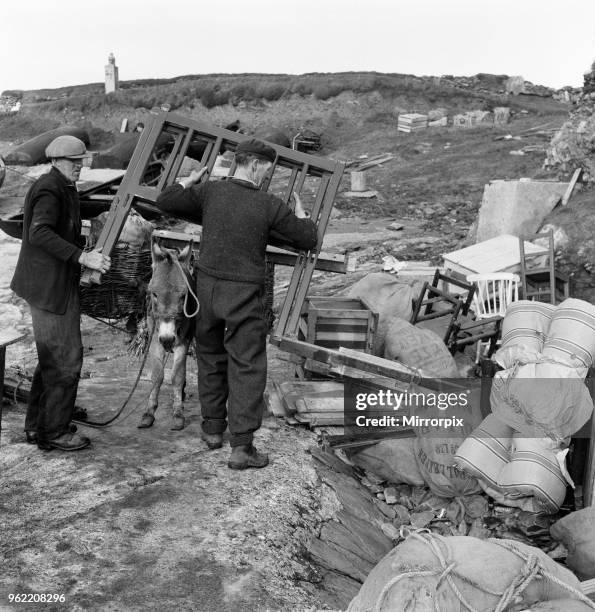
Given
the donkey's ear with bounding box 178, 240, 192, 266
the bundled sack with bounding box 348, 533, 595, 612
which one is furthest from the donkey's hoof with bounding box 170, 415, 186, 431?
the bundled sack with bounding box 348, 533, 595, 612

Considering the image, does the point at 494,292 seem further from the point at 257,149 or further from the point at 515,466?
the point at 257,149

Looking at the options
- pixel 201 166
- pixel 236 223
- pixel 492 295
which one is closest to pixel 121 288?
pixel 201 166

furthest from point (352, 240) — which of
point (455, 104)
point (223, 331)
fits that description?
point (455, 104)

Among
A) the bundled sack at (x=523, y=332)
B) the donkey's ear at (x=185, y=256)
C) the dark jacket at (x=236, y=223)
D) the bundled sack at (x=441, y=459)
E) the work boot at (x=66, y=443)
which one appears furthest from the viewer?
the bundled sack at (x=523, y=332)

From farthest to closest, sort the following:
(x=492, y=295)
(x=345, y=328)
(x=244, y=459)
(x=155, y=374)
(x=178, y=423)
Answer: (x=492, y=295), (x=345, y=328), (x=155, y=374), (x=178, y=423), (x=244, y=459)

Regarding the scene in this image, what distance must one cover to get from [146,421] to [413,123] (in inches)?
928

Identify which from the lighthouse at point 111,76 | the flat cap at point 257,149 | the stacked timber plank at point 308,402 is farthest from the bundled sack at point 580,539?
the lighthouse at point 111,76

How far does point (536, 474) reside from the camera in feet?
17.6

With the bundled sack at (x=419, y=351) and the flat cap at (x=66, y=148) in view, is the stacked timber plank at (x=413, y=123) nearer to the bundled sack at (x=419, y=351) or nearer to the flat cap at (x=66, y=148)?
the bundled sack at (x=419, y=351)

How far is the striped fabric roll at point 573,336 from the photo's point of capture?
590 cm

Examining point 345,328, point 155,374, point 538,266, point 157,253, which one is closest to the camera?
point 157,253

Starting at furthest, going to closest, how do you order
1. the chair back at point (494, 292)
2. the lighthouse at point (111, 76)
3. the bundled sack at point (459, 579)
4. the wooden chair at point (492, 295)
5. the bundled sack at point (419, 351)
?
the lighthouse at point (111, 76), the chair back at point (494, 292), the wooden chair at point (492, 295), the bundled sack at point (419, 351), the bundled sack at point (459, 579)

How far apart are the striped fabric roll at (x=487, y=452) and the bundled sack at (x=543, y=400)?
0.32 ft

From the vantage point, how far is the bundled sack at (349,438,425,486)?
5.86m
